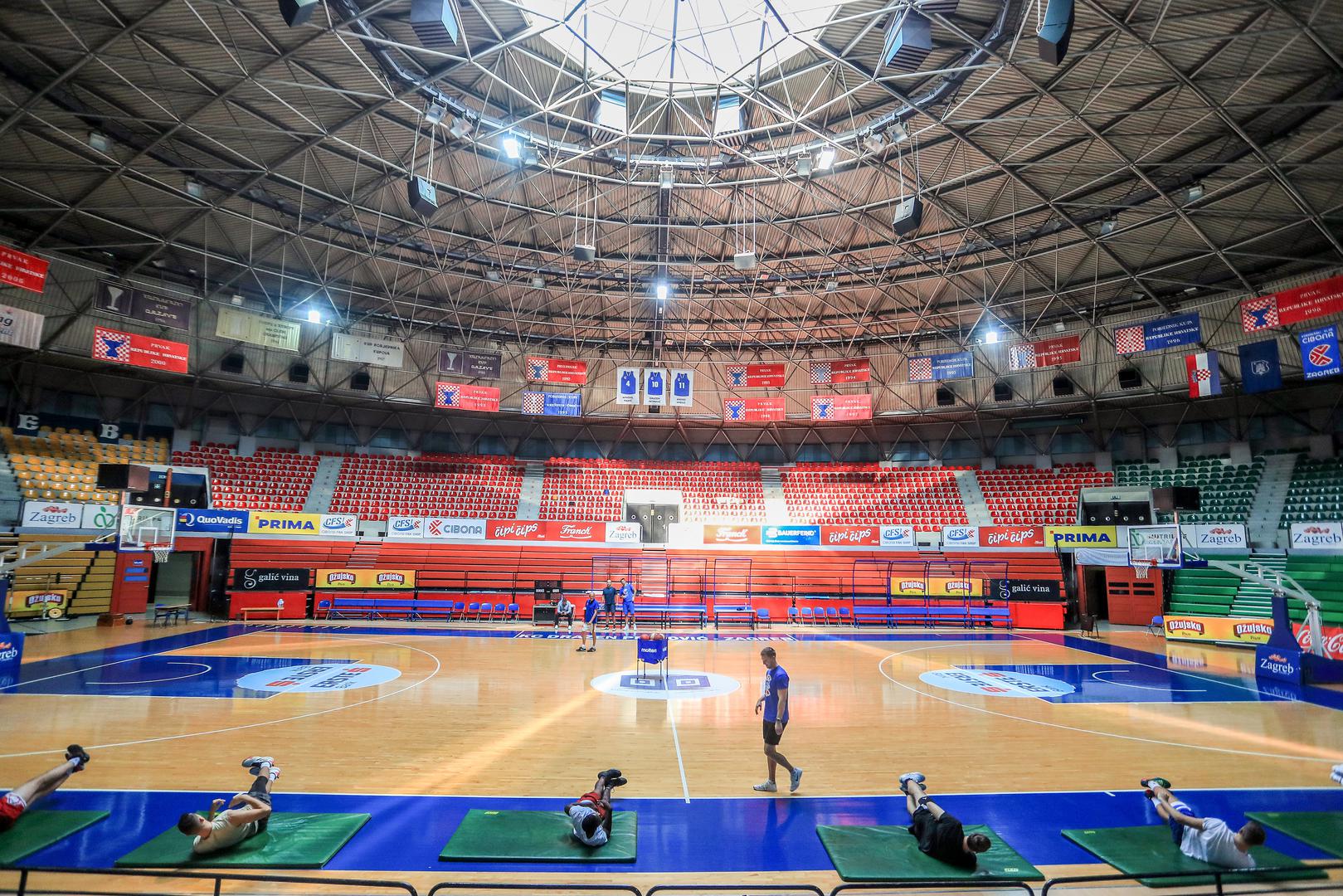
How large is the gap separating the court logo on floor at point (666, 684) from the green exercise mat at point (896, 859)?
6.18 meters

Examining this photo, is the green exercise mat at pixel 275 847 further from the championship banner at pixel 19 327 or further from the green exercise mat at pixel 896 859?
the championship banner at pixel 19 327

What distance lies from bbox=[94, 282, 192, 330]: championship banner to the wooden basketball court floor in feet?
33.6

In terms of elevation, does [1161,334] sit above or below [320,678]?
above

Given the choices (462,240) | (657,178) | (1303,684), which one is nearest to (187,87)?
(462,240)

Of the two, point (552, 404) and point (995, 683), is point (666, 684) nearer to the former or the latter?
point (995, 683)

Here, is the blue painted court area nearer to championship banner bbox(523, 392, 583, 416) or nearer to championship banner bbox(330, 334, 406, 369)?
championship banner bbox(330, 334, 406, 369)

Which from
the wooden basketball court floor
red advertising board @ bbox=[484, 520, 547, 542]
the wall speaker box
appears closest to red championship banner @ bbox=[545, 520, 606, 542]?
red advertising board @ bbox=[484, 520, 547, 542]

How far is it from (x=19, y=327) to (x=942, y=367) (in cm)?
3149

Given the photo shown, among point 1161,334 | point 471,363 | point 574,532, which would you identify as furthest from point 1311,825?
point 471,363

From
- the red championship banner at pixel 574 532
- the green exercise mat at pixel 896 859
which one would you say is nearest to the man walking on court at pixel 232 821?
the green exercise mat at pixel 896 859

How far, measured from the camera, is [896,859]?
583cm

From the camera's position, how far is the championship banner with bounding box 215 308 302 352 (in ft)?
72.2

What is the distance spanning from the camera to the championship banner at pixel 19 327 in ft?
63.0

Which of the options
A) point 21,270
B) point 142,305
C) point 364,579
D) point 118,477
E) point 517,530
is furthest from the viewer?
point 517,530
